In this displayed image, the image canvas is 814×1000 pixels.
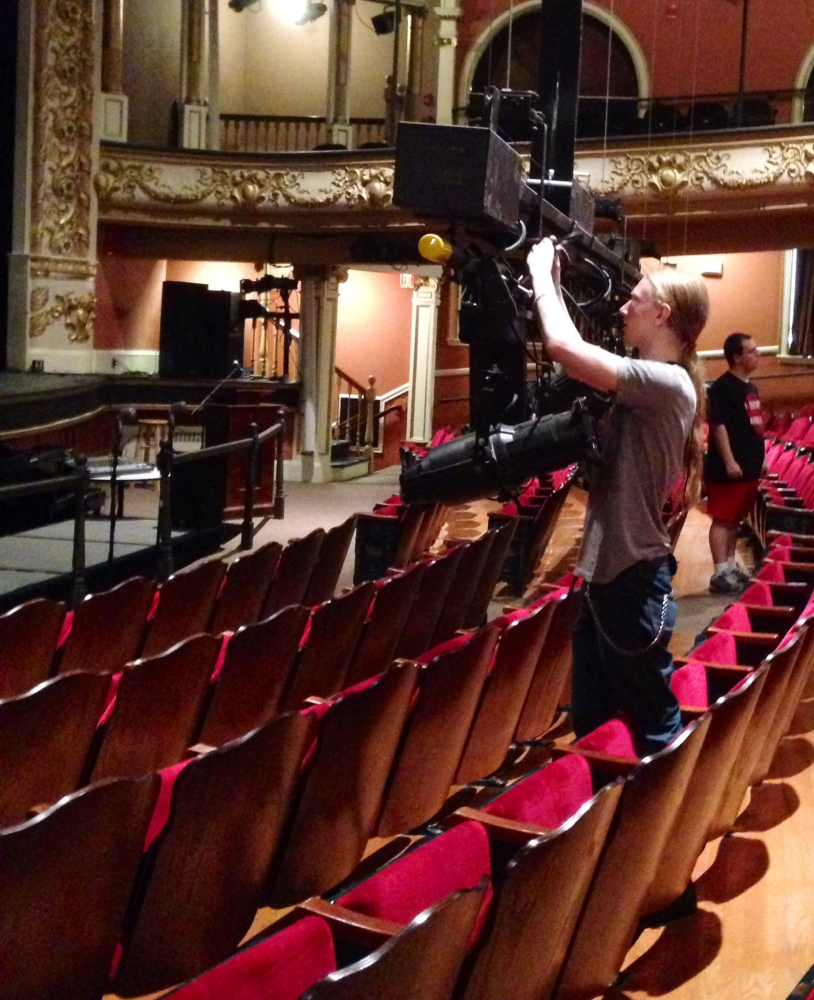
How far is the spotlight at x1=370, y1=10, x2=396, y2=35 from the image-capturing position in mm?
7082

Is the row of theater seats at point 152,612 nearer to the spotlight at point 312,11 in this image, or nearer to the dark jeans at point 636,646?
the dark jeans at point 636,646

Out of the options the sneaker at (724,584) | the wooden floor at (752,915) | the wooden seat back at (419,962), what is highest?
the wooden seat back at (419,962)

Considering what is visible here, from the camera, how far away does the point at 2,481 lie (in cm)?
297

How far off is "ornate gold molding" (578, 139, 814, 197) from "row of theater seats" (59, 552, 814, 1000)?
165 inches

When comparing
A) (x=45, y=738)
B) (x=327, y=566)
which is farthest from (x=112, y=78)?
(x=45, y=738)

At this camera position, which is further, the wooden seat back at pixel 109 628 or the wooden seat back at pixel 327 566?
the wooden seat back at pixel 327 566

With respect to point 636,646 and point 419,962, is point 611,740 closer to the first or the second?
point 636,646

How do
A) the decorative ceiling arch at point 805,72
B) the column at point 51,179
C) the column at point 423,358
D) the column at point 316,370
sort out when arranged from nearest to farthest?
the column at point 51,179 → the column at point 316,370 → the decorative ceiling arch at point 805,72 → the column at point 423,358

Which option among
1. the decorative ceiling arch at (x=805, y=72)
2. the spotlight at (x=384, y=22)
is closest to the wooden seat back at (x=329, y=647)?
the decorative ceiling arch at (x=805, y=72)

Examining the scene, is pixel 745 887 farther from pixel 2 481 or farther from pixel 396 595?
pixel 2 481

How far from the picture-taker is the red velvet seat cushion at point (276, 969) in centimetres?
70

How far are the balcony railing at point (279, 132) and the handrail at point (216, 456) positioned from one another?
12.4ft

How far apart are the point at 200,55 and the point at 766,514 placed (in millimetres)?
4660

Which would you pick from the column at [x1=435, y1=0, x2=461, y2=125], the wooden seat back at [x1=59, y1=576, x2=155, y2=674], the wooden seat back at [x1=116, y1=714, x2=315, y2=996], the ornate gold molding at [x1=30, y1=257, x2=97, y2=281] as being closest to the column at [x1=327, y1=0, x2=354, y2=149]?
the column at [x1=435, y1=0, x2=461, y2=125]
